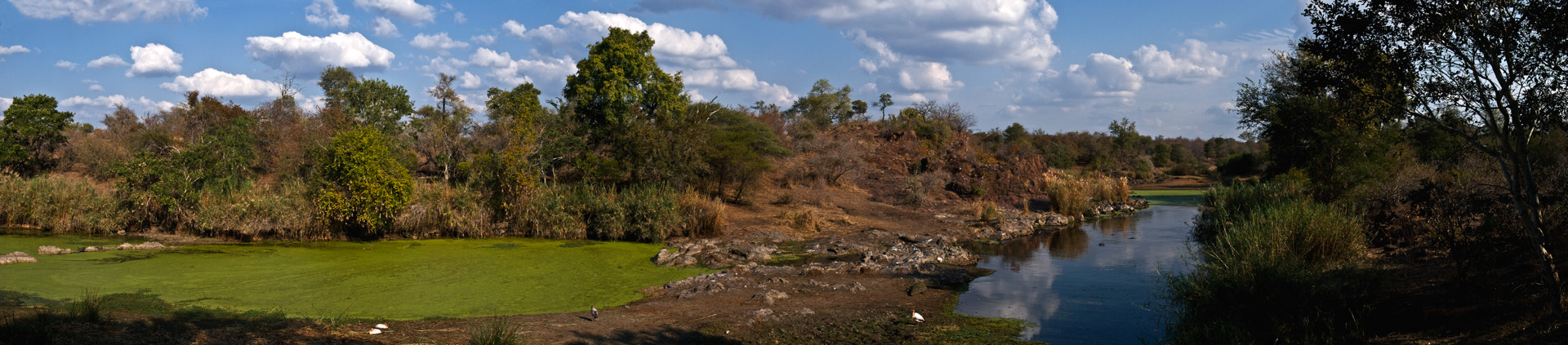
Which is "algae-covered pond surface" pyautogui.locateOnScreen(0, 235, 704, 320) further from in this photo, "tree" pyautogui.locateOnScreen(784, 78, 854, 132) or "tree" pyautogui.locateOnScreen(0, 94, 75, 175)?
"tree" pyautogui.locateOnScreen(784, 78, 854, 132)

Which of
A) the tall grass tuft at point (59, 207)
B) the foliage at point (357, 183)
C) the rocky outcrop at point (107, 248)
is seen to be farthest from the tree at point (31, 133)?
the foliage at point (357, 183)

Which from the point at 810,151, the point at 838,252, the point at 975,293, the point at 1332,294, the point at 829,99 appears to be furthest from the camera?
the point at 829,99

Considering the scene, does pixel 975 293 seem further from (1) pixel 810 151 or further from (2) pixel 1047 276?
(1) pixel 810 151

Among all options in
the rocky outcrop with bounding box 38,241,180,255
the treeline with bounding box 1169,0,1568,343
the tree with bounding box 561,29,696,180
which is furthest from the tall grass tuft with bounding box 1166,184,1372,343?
the rocky outcrop with bounding box 38,241,180,255

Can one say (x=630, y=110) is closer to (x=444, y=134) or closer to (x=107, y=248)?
(x=444, y=134)

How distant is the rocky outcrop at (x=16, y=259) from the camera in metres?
11.6

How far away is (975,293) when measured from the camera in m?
12.1

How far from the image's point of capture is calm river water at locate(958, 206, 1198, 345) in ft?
31.6

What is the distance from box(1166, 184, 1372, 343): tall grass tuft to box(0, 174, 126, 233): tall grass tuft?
2051cm

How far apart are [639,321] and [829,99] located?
135ft

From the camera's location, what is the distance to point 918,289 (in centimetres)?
1157

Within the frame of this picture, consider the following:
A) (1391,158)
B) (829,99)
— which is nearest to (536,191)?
(1391,158)

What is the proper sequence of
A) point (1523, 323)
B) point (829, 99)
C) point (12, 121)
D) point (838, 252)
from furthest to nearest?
point (829, 99) → point (12, 121) → point (838, 252) → point (1523, 323)

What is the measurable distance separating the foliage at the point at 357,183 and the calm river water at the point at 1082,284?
12.3m
